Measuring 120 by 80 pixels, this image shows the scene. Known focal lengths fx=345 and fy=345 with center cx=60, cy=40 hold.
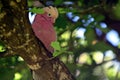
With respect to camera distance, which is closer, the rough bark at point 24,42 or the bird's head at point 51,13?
the rough bark at point 24,42

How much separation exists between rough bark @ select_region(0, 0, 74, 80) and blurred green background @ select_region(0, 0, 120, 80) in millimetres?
223

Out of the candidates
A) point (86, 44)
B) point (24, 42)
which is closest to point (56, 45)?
point (24, 42)

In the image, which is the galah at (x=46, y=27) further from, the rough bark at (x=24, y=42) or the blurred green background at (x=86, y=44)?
the blurred green background at (x=86, y=44)

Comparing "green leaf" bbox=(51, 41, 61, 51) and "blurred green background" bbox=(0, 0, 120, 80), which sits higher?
"green leaf" bbox=(51, 41, 61, 51)

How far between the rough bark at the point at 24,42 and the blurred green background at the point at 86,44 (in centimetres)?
22

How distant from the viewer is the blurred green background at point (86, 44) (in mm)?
1194

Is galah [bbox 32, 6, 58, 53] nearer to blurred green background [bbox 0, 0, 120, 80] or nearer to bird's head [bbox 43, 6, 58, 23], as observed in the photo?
bird's head [bbox 43, 6, 58, 23]

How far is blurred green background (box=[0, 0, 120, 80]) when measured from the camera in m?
1.19

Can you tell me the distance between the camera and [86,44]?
1.52m

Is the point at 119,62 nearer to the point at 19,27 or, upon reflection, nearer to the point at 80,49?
the point at 80,49

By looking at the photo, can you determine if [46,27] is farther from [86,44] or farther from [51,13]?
[86,44]

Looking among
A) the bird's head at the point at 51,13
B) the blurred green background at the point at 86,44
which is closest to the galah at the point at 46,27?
the bird's head at the point at 51,13

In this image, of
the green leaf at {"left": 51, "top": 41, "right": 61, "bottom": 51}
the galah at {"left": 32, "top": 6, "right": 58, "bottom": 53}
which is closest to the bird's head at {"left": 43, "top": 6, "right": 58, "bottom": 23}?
the galah at {"left": 32, "top": 6, "right": 58, "bottom": 53}

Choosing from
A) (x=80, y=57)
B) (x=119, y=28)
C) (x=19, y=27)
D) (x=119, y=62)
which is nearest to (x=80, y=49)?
(x=80, y=57)
